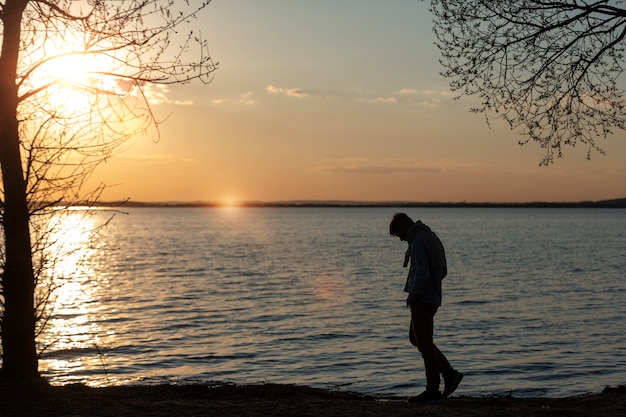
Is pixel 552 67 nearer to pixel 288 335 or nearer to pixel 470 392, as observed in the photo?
pixel 470 392

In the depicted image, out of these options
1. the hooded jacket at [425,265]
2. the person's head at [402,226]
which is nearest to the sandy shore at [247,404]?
Result: the hooded jacket at [425,265]

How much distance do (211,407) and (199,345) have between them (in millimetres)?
12313

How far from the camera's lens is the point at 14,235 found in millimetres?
10555

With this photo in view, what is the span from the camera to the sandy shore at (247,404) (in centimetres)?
891

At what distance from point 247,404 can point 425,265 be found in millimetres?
2921

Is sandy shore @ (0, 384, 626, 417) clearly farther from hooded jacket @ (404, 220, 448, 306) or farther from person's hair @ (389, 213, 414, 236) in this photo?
person's hair @ (389, 213, 414, 236)

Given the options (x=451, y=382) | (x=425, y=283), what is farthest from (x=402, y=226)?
(x=451, y=382)

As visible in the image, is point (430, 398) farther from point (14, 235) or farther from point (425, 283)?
point (14, 235)

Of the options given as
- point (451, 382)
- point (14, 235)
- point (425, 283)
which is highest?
point (14, 235)

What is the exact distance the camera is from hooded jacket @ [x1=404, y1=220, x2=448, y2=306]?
370 inches

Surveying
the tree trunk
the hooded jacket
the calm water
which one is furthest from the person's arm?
the tree trunk

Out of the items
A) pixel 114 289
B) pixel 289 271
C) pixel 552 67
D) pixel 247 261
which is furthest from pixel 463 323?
pixel 247 261

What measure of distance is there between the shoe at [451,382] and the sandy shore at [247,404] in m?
0.14

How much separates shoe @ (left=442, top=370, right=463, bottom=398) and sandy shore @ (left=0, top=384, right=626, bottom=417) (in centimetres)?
14
